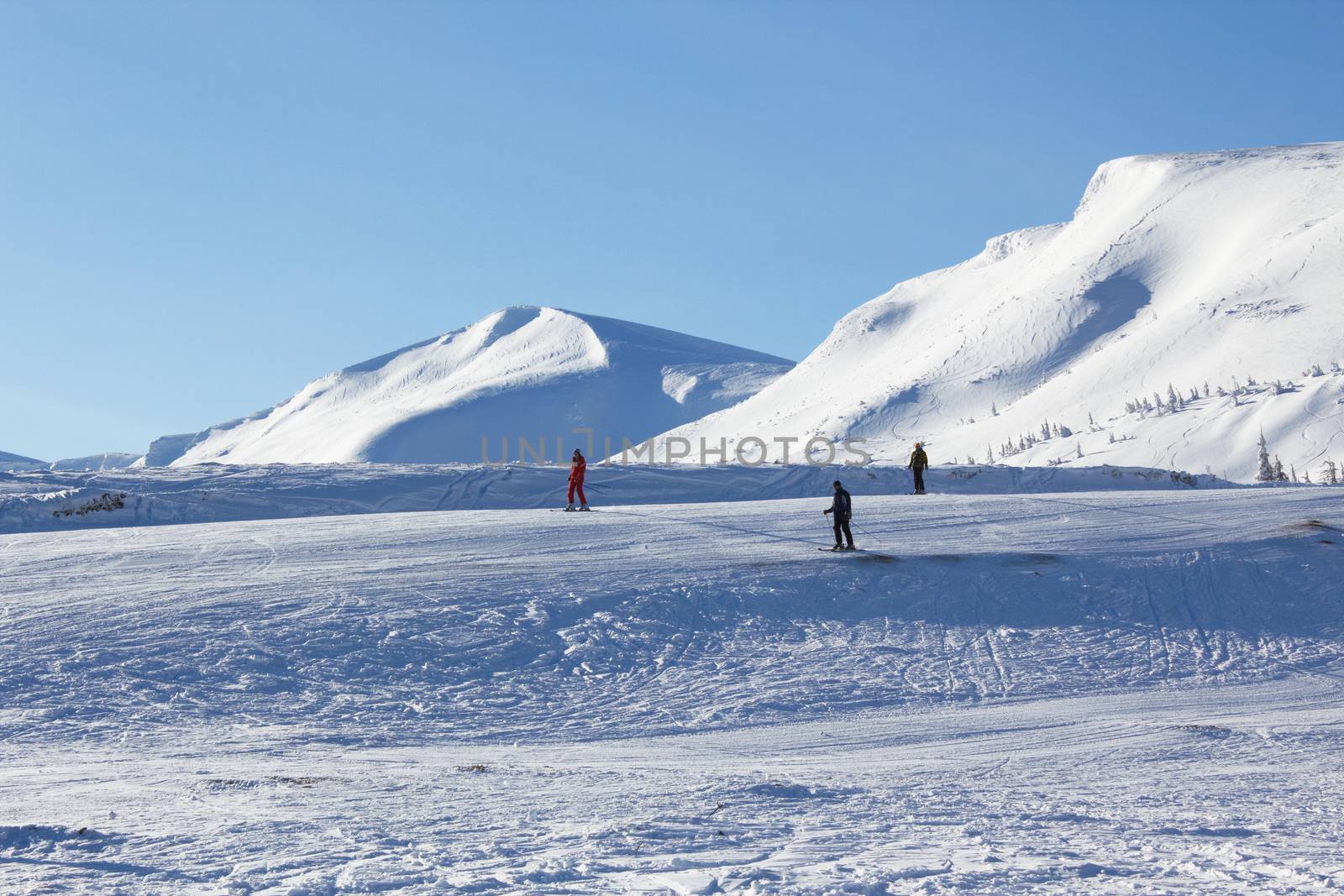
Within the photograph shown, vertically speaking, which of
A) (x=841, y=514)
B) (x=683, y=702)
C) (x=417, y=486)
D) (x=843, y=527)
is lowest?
(x=683, y=702)

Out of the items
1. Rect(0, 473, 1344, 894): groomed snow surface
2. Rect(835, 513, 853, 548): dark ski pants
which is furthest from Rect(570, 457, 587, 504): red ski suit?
Rect(835, 513, 853, 548): dark ski pants

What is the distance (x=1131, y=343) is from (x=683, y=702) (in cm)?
11460

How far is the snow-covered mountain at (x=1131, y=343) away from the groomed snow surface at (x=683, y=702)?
58.0m

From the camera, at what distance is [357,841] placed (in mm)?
8164

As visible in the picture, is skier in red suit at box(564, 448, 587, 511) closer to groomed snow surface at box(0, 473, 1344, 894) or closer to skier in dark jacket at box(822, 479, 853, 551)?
groomed snow surface at box(0, 473, 1344, 894)

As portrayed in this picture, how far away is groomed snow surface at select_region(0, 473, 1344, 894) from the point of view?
7.85m

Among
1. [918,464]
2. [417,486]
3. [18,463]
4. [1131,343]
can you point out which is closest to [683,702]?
[918,464]

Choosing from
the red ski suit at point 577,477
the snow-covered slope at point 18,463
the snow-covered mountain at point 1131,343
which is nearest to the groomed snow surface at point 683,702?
the red ski suit at point 577,477

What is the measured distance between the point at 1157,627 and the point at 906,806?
11013 millimetres

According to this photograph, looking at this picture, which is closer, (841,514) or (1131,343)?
(841,514)

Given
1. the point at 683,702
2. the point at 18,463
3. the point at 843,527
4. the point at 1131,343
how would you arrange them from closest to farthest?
the point at 683,702
the point at 843,527
the point at 1131,343
the point at 18,463

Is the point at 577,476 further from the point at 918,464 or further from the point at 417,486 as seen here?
the point at 417,486

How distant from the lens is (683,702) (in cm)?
1505

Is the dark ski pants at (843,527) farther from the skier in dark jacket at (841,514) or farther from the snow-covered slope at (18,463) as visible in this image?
the snow-covered slope at (18,463)
